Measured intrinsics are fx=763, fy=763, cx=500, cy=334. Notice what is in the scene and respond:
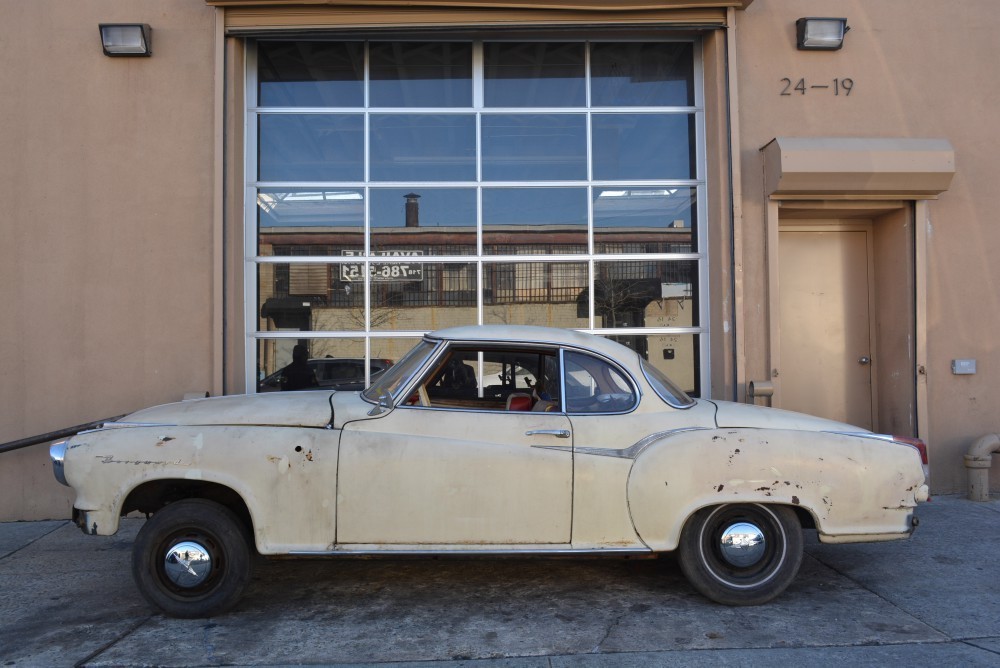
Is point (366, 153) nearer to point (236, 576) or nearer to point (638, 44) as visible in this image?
point (638, 44)

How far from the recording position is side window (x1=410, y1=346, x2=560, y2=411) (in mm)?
4781

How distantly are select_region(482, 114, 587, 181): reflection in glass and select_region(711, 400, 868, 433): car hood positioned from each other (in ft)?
13.1

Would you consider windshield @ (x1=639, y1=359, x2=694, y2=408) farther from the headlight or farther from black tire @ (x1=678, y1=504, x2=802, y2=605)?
the headlight

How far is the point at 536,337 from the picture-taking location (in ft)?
15.7

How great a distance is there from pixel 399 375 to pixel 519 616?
63.3 inches

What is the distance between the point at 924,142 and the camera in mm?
7262

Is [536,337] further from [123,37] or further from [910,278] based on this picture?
[123,37]

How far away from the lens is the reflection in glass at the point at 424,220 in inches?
314

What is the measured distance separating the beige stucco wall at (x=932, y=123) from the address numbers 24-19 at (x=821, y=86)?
0.15 feet

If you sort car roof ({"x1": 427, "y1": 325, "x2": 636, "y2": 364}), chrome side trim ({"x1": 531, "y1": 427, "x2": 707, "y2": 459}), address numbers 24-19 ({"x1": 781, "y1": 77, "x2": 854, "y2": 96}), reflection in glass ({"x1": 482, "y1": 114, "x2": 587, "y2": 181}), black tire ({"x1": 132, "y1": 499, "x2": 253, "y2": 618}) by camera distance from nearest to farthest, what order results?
black tire ({"x1": 132, "y1": 499, "x2": 253, "y2": 618}), chrome side trim ({"x1": 531, "y1": 427, "x2": 707, "y2": 459}), car roof ({"x1": 427, "y1": 325, "x2": 636, "y2": 364}), address numbers 24-19 ({"x1": 781, "y1": 77, "x2": 854, "y2": 96}), reflection in glass ({"x1": 482, "y1": 114, "x2": 587, "y2": 181})

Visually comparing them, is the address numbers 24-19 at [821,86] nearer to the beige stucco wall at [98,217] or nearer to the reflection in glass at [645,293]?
the reflection in glass at [645,293]

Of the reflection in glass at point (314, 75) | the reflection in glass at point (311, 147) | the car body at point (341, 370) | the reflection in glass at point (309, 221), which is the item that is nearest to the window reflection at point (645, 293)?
the car body at point (341, 370)

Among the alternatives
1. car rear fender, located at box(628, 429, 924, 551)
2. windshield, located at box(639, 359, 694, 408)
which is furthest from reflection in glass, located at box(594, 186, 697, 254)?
car rear fender, located at box(628, 429, 924, 551)

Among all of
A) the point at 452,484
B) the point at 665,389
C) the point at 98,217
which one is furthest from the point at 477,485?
the point at 98,217
